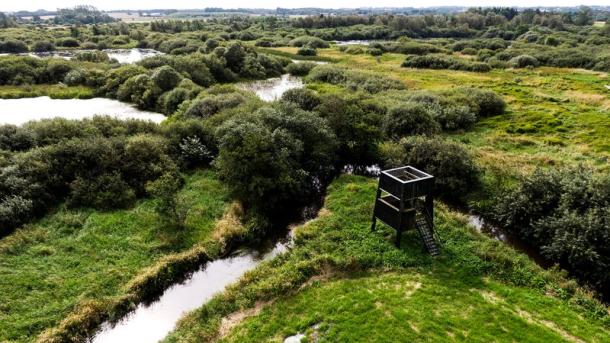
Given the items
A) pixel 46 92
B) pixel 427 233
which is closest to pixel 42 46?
pixel 46 92

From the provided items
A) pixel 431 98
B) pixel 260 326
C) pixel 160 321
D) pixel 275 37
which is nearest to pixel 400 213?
pixel 260 326

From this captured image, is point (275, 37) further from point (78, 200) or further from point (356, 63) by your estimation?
point (78, 200)

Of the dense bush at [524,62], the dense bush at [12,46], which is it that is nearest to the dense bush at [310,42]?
the dense bush at [524,62]

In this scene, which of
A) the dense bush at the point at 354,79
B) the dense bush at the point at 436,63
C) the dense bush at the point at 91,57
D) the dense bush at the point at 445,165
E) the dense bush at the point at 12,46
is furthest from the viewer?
the dense bush at the point at 12,46

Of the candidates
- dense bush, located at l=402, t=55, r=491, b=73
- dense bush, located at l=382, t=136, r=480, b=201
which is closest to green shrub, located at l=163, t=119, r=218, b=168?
dense bush, located at l=382, t=136, r=480, b=201

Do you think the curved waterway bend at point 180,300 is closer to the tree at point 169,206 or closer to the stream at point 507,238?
the tree at point 169,206

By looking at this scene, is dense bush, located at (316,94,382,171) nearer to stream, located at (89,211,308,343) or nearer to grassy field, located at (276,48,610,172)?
grassy field, located at (276,48,610,172)
